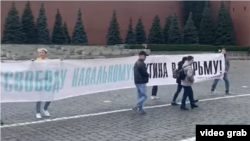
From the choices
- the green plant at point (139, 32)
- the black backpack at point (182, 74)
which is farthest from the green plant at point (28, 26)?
the black backpack at point (182, 74)

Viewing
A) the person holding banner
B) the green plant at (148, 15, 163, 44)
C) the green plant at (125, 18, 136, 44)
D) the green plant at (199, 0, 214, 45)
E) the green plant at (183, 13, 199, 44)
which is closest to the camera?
the person holding banner

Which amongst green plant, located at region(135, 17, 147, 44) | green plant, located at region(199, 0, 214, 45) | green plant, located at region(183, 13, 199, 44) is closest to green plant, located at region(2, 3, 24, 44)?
green plant, located at region(135, 17, 147, 44)

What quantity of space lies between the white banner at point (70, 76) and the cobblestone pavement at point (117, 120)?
0.54m

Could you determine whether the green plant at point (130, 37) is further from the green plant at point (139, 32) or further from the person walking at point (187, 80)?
the person walking at point (187, 80)

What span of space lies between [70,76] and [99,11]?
31.3m

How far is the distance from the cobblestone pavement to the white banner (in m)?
0.54

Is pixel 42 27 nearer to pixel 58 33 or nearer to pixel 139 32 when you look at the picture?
pixel 58 33

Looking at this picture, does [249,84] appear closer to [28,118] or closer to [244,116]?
[244,116]

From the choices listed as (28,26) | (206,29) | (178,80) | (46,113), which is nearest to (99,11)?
(28,26)

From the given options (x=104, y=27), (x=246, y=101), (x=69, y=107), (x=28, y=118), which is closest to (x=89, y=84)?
(x=69, y=107)

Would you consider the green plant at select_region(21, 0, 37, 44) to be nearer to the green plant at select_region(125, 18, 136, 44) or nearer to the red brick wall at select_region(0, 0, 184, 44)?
the red brick wall at select_region(0, 0, 184, 44)

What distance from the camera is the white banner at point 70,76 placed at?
9.13 m

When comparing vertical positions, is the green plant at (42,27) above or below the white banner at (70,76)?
above

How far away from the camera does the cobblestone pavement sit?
7922 millimetres
